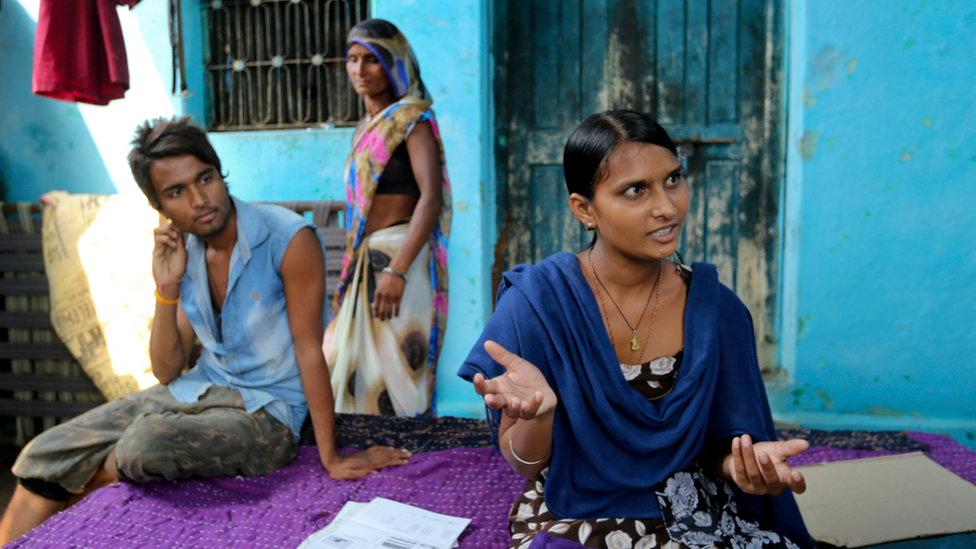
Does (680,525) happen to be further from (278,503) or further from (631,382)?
(278,503)

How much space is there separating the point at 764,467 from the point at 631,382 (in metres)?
0.32

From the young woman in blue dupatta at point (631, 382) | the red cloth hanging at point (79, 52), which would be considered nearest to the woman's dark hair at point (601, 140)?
the young woman in blue dupatta at point (631, 382)

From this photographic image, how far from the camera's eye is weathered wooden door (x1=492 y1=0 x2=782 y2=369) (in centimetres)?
331

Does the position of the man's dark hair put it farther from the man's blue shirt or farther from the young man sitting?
the man's blue shirt

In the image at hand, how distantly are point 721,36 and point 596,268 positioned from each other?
239 cm

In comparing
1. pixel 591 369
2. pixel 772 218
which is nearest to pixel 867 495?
pixel 591 369

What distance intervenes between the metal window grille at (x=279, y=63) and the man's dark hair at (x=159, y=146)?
1751mm

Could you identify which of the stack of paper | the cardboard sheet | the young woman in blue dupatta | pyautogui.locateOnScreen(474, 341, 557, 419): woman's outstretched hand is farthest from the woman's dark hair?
the cardboard sheet

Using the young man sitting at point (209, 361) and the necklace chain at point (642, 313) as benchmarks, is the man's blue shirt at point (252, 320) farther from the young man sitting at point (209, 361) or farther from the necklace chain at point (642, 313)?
the necklace chain at point (642, 313)

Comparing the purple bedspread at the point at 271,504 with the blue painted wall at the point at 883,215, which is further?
the blue painted wall at the point at 883,215

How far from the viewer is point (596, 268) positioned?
1.47m

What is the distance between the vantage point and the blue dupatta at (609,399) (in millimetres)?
1330

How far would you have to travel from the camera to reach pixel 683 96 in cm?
337

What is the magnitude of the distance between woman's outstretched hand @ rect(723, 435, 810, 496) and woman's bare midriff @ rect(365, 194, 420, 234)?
1.75 metres
